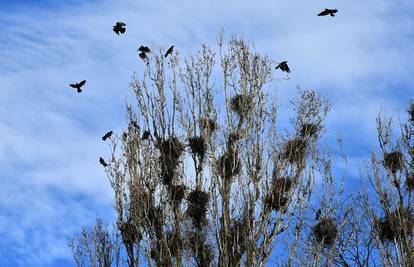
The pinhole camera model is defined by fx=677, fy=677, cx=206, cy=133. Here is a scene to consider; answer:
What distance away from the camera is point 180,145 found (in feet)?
39.9

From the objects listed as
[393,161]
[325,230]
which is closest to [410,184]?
[393,161]

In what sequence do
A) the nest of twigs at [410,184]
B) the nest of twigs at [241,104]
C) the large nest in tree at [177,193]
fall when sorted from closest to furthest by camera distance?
the large nest in tree at [177,193] → the nest of twigs at [241,104] → the nest of twigs at [410,184]

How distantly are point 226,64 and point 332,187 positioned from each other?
315 cm

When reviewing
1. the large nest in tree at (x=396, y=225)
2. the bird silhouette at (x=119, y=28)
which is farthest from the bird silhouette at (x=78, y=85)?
the large nest in tree at (x=396, y=225)

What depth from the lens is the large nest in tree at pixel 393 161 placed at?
14188 millimetres

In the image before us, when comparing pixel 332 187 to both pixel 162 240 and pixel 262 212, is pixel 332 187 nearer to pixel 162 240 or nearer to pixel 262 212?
pixel 262 212

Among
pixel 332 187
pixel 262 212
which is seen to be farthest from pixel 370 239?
pixel 262 212

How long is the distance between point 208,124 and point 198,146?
479 millimetres

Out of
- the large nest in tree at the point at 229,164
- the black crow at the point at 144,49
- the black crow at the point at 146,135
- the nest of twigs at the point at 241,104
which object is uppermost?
the black crow at the point at 144,49

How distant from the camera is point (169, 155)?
12070mm

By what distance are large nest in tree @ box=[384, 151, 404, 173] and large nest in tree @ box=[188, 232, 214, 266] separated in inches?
189

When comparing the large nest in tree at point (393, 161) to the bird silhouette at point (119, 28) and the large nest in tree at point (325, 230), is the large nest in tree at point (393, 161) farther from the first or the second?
the bird silhouette at point (119, 28)

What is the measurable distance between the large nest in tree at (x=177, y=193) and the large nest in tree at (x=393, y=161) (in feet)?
15.7

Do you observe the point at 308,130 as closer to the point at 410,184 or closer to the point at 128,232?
the point at 410,184
